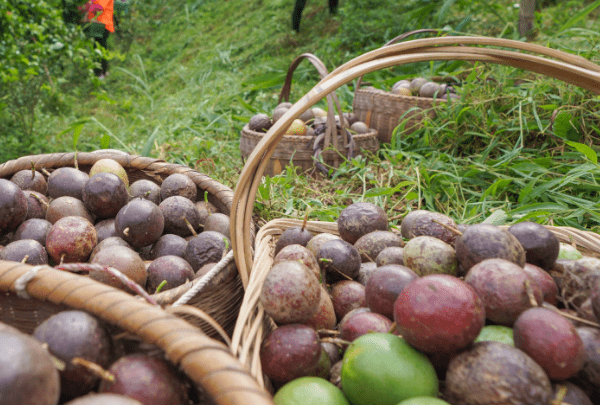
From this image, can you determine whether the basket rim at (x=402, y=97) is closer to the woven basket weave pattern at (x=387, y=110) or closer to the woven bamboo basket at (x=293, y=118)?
the woven basket weave pattern at (x=387, y=110)

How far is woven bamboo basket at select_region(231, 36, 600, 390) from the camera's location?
38.7 inches

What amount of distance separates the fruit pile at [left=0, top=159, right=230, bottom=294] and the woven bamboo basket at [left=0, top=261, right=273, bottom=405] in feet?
1.16

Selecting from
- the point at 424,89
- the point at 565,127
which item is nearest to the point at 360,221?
the point at 565,127

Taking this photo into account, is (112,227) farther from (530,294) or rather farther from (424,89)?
(424,89)

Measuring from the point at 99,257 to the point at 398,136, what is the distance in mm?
2163

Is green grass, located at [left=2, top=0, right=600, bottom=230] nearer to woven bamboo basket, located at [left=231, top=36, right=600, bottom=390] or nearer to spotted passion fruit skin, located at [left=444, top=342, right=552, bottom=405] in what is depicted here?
woven bamboo basket, located at [left=231, top=36, right=600, bottom=390]

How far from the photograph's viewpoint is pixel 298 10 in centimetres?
671

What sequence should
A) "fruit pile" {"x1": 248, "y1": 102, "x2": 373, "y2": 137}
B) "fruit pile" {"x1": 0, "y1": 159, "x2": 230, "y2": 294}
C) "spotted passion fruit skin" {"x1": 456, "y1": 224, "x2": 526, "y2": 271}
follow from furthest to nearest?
"fruit pile" {"x1": 248, "y1": 102, "x2": 373, "y2": 137} → "fruit pile" {"x1": 0, "y1": 159, "x2": 230, "y2": 294} → "spotted passion fruit skin" {"x1": 456, "y1": 224, "x2": 526, "y2": 271}

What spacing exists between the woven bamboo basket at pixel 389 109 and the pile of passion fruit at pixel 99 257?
1.79 metres

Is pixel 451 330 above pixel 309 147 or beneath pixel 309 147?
above

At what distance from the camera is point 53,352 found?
26.2 inches

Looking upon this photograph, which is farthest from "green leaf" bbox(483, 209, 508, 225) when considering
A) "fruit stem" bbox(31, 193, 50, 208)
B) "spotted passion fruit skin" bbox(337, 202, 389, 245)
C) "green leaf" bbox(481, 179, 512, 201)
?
"fruit stem" bbox(31, 193, 50, 208)

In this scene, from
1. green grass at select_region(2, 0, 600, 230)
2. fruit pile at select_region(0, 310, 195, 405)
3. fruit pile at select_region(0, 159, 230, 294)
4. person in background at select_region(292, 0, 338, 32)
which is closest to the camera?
fruit pile at select_region(0, 310, 195, 405)

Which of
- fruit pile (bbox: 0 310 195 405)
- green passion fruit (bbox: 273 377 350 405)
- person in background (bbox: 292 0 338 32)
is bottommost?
green passion fruit (bbox: 273 377 350 405)
